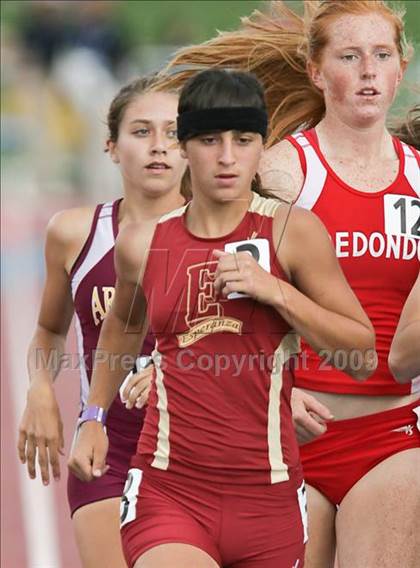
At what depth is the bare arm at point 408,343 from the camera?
536 centimetres

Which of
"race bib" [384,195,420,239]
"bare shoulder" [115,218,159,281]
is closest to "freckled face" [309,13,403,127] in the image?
"race bib" [384,195,420,239]

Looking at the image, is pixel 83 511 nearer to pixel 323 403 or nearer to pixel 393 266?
pixel 323 403

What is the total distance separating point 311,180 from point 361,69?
0.42 m

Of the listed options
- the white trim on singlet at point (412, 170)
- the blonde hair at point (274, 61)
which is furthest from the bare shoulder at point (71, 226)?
the white trim on singlet at point (412, 170)

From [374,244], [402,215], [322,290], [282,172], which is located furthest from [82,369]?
[322,290]

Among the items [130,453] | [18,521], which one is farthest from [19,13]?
[130,453]

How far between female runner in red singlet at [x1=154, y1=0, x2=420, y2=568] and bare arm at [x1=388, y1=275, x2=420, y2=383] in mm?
360

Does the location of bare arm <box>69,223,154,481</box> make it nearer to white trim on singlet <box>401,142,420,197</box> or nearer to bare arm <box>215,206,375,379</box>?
bare arm <box>215,206,375,379</box>

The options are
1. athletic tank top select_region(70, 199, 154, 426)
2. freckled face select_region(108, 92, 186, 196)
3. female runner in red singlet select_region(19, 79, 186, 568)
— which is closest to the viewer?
female runner in red singlet select_region(19, 79, 186, 568)

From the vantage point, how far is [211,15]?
28.2 m

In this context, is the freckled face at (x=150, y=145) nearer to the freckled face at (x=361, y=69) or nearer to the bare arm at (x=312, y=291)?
the freckled face at (x=361, y=69)

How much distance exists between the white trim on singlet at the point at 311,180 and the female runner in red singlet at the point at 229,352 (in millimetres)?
797

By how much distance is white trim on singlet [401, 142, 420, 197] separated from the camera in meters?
6.05

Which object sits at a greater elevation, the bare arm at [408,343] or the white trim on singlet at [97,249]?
the white trim on singlet at [97,249]
